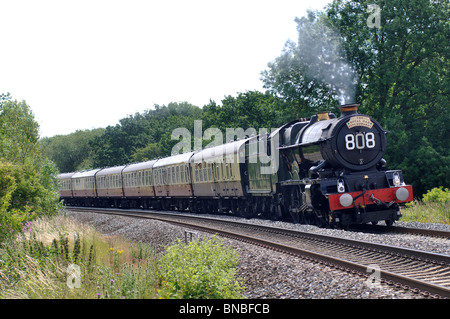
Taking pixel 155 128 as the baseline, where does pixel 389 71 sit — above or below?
below

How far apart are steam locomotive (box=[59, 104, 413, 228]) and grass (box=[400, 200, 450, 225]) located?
2258 millimetres

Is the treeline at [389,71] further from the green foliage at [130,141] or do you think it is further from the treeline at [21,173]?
the green foliage at [130,141]

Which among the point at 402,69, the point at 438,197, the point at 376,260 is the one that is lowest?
the point at 376,260

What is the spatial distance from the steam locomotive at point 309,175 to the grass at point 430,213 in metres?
2.26

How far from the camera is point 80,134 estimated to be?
350ft

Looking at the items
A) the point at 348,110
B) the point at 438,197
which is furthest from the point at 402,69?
the point at 348,110

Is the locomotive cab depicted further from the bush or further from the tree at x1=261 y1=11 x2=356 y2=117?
the tree at x1=261 y1=11 x2=356 y2=117

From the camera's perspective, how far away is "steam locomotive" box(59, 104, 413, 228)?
13.9 meters

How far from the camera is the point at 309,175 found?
1509 centimetres

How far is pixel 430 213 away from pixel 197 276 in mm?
12092

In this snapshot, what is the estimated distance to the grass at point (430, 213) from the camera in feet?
52.3
